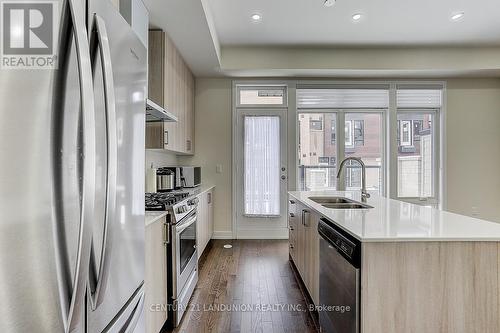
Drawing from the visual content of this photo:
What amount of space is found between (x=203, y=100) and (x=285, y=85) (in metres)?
1.40

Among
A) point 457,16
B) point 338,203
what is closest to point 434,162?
point 457,16

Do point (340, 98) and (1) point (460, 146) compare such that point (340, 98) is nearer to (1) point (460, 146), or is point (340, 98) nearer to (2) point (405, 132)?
(2) point (405, 132)

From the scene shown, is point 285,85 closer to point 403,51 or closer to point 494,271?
point 403,51

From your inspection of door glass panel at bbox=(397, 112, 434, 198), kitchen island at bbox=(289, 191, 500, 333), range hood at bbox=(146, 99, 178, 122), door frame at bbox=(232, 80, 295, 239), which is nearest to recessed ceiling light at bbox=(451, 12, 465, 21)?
door glass panel at bbox=(397, 112, 434, 198)

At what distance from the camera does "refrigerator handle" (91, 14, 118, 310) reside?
33.1 inches

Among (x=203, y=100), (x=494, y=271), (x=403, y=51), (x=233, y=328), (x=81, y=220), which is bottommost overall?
(x=233, y=328)

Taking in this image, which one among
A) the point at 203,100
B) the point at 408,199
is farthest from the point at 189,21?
the point at 408,199

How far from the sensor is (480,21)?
356 cm

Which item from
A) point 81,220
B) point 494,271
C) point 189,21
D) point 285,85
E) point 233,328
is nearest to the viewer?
point 81,220

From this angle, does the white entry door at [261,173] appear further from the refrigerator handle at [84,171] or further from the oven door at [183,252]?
the refrigerator handle at [84,171]

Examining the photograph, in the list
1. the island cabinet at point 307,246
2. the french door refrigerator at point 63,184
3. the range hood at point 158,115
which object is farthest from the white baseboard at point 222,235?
the french door refrigerator at point 63,184

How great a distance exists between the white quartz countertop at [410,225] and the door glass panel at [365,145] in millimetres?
2969

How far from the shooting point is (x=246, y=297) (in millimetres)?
2641

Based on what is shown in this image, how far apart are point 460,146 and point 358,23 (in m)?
2.95
